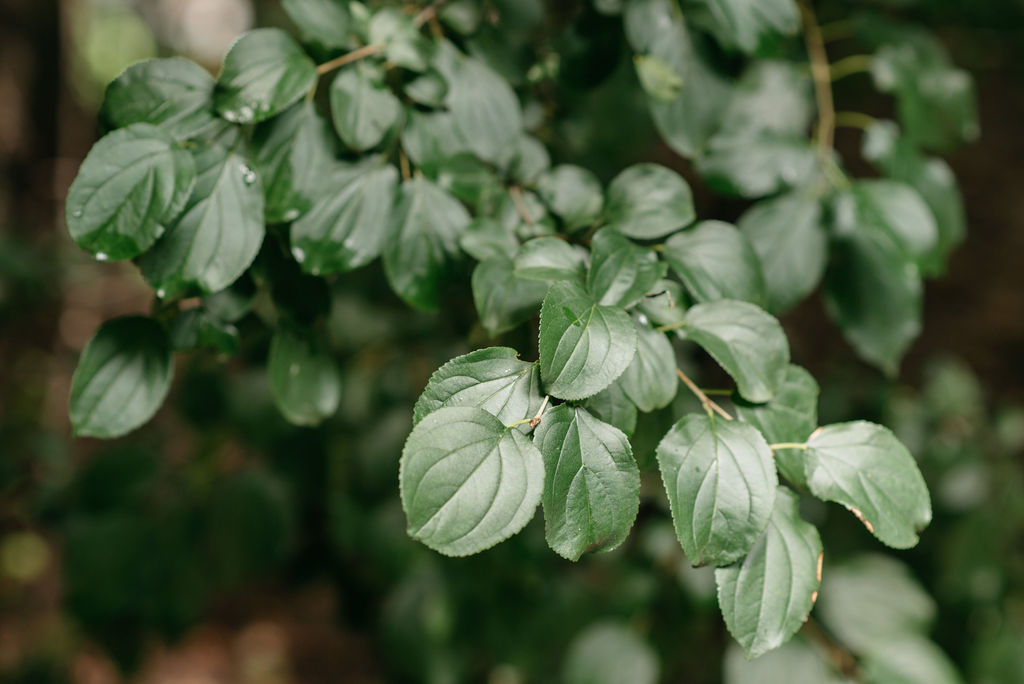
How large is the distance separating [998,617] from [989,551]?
0.13m

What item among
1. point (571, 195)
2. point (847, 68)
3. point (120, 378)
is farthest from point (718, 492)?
point (847, 68)

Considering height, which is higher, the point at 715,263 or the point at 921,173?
the point at 715,263

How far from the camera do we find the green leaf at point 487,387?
1.61 feet

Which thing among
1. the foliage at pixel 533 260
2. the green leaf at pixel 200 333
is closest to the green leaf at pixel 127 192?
the foliage at pixel 533 260

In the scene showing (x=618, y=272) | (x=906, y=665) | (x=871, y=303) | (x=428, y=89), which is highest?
(x=428, y=89)

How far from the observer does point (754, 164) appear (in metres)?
0.88

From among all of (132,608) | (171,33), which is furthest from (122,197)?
(171,33)

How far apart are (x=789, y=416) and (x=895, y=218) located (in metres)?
0.41

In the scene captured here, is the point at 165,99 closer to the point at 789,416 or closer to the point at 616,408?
the point at 616,408

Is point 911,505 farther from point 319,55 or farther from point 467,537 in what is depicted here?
point 319,55

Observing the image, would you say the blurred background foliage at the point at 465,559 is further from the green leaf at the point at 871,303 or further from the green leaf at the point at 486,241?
the green leaf at the point at 871,303

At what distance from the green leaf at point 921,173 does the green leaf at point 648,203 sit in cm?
45

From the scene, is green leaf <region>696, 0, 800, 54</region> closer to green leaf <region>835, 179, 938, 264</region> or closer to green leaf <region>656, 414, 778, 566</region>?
green leaf <region>835, 179, 938, 264</region>

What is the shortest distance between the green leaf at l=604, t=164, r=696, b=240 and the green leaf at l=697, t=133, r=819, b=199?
8.6 inches
